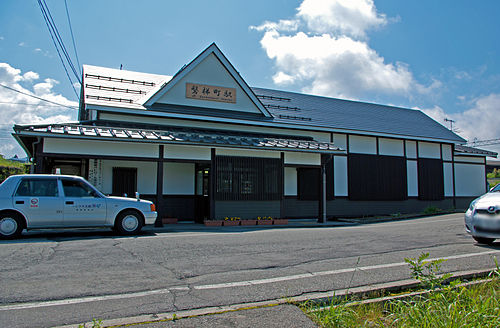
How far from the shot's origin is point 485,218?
8.18 meters

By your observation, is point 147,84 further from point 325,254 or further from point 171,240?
point 325,254

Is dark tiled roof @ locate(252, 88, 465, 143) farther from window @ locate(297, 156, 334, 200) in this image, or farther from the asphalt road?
the asphalt road

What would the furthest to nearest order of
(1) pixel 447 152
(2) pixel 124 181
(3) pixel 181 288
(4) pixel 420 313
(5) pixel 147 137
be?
(1) pixel 447 152 < (2) pixel 124 181 < (5) pixel 147 137 < (3) pixel 181 288 < (4) pixel 420 313

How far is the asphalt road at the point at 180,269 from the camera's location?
4.35 m

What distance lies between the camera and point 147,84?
60.5ft

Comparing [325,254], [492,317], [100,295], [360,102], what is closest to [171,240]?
[325,254]

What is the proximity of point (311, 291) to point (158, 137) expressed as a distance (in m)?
9.23

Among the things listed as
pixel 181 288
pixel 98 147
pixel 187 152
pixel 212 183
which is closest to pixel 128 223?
pixel 98 147

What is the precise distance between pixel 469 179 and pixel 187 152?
1938 cm

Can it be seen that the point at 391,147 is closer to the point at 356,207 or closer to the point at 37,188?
the point at 356,207

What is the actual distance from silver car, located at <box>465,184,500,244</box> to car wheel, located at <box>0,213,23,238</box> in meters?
10.6

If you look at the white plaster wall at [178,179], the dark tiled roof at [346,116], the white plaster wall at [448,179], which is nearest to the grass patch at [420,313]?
the white plaster wall at [178,179]

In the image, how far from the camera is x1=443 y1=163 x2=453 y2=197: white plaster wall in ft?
74.7

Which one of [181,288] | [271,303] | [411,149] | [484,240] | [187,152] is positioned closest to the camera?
[271,303]
